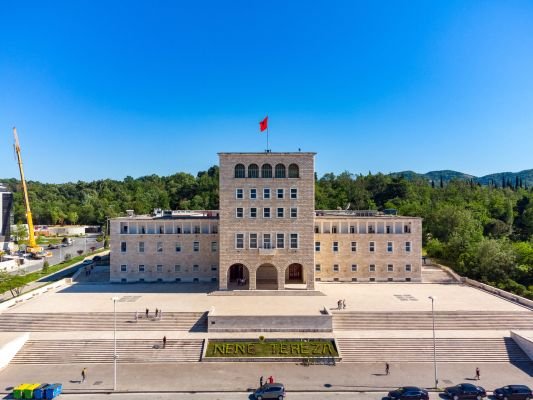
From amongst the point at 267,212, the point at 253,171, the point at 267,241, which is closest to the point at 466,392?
the point at 267,241

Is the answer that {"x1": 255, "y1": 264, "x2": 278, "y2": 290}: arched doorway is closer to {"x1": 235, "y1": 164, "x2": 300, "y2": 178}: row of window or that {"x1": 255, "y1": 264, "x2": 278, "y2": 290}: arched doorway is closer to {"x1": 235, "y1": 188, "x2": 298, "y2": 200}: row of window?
{"x1": 235, "y1": 188, "x2": 298, "y2": 200}: row of window

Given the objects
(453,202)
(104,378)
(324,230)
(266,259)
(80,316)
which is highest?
(453,202)

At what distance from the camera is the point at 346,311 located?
36781mm

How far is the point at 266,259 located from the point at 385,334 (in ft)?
50.2

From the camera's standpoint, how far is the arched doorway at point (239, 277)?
46.6 meters

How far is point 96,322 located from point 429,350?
29.2 metres

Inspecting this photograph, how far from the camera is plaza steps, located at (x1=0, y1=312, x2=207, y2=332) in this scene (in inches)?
1393

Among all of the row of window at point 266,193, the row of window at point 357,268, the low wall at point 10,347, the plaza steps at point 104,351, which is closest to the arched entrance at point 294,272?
the row of window at point 357,268

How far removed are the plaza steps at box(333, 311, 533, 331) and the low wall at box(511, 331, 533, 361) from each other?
2.29 metres

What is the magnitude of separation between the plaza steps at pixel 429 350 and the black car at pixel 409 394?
240 inches

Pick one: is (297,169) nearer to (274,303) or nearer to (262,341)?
(274,303)

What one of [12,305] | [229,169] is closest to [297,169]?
[229,169]

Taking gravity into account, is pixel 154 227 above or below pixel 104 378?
above

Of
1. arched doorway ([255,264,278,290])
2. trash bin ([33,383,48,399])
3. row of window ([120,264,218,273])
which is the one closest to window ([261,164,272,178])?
arched doorway ([255,264,278,290])
